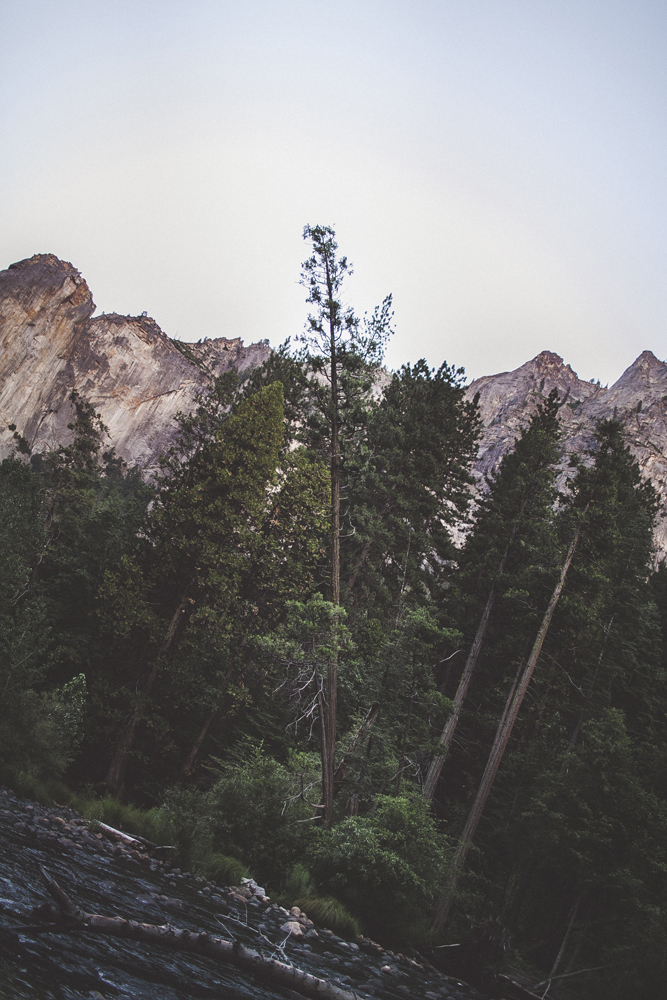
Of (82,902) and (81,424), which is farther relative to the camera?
(81,424)

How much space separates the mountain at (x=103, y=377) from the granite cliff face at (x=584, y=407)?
0.37 meters

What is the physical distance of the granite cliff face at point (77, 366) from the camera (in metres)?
89.2

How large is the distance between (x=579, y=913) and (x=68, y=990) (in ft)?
53.7

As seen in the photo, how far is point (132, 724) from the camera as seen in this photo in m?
14.2

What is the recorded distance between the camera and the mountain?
89.3m

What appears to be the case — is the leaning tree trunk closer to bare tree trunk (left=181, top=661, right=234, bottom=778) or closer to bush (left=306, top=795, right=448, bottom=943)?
bush (left=306, top=795, right=448, bottom=943)

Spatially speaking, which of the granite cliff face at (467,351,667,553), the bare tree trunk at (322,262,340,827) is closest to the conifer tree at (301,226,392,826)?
the bare tree trunk at (322,262,340,827)

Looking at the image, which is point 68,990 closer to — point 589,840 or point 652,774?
point 589,840

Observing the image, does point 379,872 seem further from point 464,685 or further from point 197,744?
point 464,685

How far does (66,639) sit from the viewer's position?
17547 mm

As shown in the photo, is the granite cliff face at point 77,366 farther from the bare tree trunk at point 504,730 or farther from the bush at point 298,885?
the bush at point 298,885

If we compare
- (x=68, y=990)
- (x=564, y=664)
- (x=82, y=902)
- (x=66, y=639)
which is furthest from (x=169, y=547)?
(x=564, y=664)

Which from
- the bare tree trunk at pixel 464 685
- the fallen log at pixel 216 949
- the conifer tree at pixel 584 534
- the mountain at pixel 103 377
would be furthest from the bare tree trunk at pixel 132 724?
Answer: the mountain at pixel 103 377

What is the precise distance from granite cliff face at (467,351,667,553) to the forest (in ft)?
186
